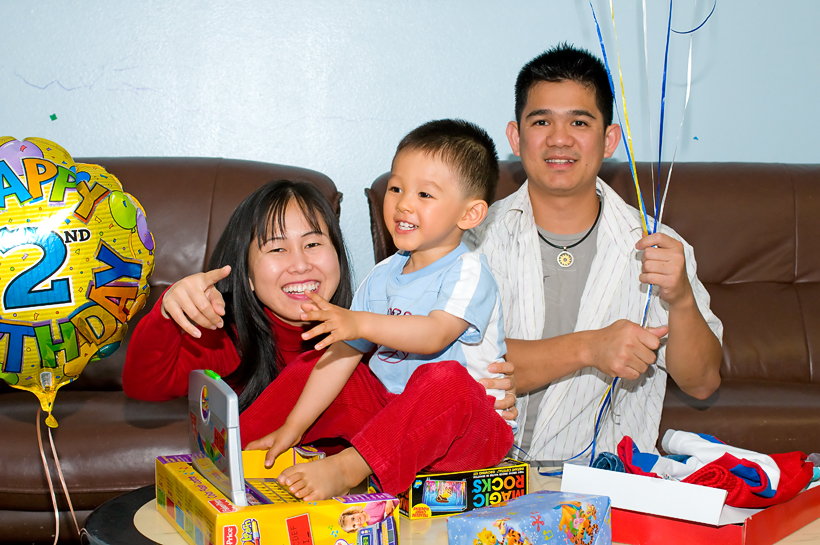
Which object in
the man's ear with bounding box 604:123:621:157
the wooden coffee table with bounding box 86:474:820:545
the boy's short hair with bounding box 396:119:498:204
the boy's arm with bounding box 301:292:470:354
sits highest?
the man's ear with bounding box 604:123:621:157

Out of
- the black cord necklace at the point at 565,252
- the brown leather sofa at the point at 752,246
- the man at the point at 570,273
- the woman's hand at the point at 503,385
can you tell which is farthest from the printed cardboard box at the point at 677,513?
the brown leather sofa at the point at 752,246

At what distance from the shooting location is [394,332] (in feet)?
3.51

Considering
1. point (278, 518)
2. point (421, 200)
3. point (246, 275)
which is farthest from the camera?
point (246, 275)

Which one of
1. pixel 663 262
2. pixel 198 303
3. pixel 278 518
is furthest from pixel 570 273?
pixel 278 518

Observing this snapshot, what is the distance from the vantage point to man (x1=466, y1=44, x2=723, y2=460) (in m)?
1.58

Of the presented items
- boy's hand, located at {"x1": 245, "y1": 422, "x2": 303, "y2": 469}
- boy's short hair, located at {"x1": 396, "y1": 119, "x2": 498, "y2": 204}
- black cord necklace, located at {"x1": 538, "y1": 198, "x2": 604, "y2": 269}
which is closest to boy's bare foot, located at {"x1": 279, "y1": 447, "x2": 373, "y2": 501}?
boy's hand, located at {"x1": 245, "y1": 422, "x2": 303, "y2": 469}

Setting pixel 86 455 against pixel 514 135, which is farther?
pixel 514 135

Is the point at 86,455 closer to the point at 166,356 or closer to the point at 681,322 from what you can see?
the point at 166,356

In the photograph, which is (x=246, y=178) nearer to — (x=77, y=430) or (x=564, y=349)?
(x=77, y=430)

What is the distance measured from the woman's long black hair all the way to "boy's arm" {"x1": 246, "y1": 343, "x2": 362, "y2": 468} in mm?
217

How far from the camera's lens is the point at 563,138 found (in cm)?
158

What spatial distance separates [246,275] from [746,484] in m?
0.95

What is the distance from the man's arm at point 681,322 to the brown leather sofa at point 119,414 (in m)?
0.95

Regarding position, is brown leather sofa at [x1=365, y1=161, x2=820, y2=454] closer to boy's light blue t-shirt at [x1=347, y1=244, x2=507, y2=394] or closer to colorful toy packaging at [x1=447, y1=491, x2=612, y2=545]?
boy's light blue t-shirt at [x1=347, y1=244, x2=507, y2=394]
